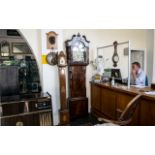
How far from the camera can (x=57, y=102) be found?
3.32 meters

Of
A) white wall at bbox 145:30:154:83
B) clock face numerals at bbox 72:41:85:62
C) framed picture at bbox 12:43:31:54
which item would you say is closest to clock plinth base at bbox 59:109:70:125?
clock face numerals at bbox 72:41:85:62

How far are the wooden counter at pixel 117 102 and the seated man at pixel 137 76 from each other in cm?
48

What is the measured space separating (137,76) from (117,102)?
83cm

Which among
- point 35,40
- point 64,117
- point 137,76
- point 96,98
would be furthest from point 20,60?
point 137,76

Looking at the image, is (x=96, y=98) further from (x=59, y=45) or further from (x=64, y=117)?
(x=59, y=45)

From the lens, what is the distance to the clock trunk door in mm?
3443

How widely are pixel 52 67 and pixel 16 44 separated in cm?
195

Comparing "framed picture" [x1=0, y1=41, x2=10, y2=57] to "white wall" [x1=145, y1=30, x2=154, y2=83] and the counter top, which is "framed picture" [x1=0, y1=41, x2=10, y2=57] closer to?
the counter top

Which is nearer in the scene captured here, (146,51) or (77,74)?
(77,74)

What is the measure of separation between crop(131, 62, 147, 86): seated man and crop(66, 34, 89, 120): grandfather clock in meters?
1.04

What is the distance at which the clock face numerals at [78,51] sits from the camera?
3477 mm
